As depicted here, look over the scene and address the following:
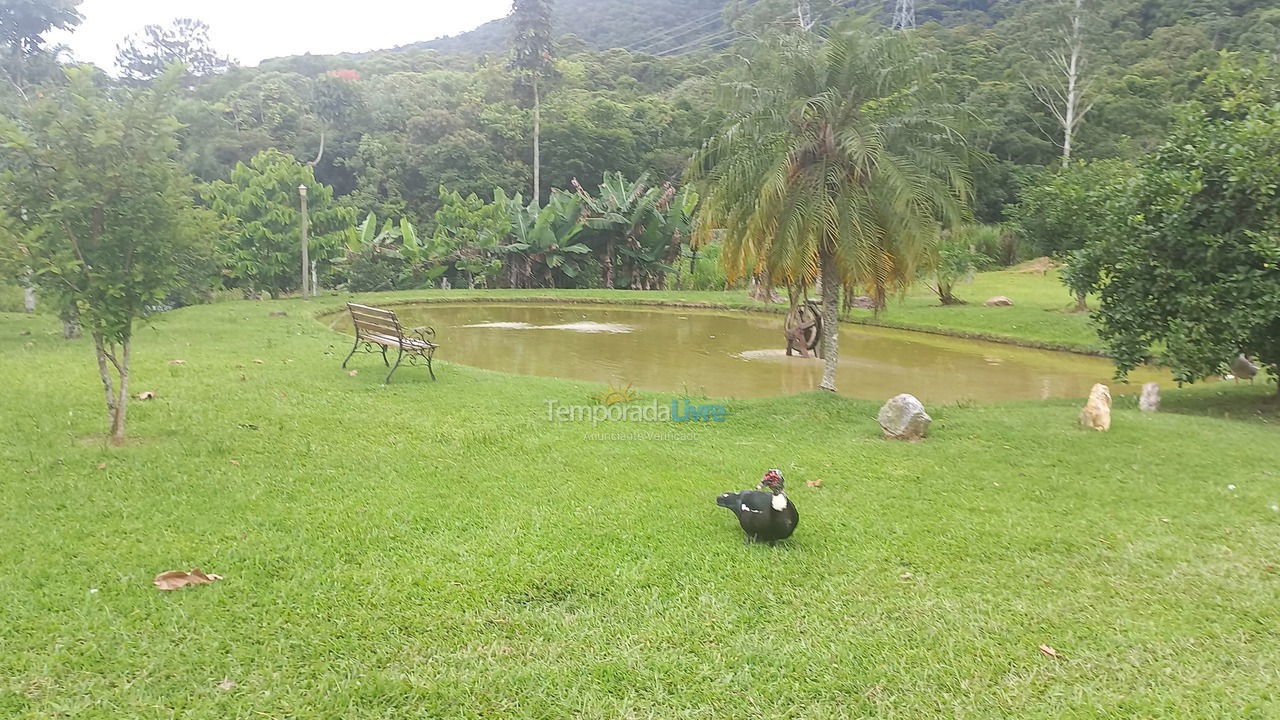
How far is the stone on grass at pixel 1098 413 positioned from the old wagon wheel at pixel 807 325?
4.91 meters

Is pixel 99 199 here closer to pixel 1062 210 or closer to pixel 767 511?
pixel 767 511

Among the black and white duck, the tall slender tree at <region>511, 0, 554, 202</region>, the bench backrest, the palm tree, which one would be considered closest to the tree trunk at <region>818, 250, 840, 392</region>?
the palm tree

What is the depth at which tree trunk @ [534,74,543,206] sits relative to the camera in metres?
32.5

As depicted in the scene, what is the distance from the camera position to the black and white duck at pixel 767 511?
403cm

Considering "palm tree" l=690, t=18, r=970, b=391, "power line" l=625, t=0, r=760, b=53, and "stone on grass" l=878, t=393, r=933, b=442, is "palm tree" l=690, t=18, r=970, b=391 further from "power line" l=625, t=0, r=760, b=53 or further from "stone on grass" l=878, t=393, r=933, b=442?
"power line" l=625, t=0, r=760, b=53

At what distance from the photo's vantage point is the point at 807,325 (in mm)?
11859

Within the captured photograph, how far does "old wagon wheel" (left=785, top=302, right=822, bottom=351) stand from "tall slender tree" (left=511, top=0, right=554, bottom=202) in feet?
83.0

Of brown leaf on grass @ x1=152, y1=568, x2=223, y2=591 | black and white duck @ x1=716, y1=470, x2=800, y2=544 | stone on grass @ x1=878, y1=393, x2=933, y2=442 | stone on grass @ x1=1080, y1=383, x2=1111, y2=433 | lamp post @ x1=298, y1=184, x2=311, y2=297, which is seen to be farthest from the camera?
lamp post @ x1=298, y1=184, x2=311, y2=297

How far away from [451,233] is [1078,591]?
75.5ft

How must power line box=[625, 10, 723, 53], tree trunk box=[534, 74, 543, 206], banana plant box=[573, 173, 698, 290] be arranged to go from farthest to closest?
power line box=[625, 10, 723, 53]
tree trunk box=[534, 74, 543, 206]
banana plant box=[573, 173, 698, 290]

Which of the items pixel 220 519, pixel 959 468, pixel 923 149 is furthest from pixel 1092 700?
pixel 923 149

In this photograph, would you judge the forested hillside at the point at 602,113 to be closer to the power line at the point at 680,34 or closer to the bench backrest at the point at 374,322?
the bench backrest at the point at 374,322

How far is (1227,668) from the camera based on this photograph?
3.00 m

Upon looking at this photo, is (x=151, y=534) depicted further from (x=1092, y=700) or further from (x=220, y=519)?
(x=1092, y=700)
